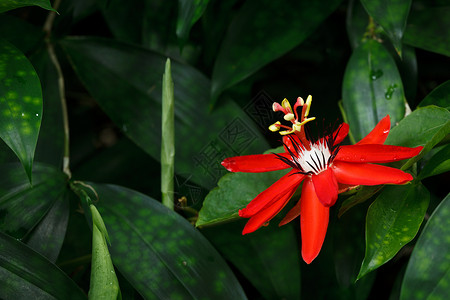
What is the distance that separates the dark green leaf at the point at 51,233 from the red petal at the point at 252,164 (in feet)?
0.80

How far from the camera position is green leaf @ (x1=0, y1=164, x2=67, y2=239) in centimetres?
63

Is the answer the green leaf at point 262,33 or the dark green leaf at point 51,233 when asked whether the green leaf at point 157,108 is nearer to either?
the green leaf at point 262,33

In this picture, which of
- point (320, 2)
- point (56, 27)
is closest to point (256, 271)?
point (320, 2)

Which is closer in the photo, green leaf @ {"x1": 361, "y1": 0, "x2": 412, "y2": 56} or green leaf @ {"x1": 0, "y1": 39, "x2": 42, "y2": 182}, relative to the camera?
green leaf @ {"x1": 0, "y1": 39, "x2": 42, "y2": 182}

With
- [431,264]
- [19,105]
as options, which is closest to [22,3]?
[19,105]

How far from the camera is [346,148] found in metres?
0.56

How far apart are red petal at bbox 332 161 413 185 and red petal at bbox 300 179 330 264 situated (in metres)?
0.04

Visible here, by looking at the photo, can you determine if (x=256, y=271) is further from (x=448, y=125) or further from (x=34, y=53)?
(x=34, y=53)

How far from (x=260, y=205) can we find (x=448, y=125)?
200 mm

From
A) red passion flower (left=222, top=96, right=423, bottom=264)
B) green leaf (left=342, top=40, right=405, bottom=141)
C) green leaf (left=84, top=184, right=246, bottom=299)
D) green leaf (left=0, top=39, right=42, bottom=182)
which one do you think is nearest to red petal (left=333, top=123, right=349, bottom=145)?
red passion flower (left=222, top=96, right=423, bottom=264)

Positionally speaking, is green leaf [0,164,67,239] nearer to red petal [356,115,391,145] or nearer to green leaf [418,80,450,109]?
red petal [356,115,391,145]

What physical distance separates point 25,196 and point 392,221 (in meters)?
0.44

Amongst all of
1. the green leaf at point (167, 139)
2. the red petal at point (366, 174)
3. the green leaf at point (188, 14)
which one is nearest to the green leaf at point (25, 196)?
the green leaf at point (167, 139)

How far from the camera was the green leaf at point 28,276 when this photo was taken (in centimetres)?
55
